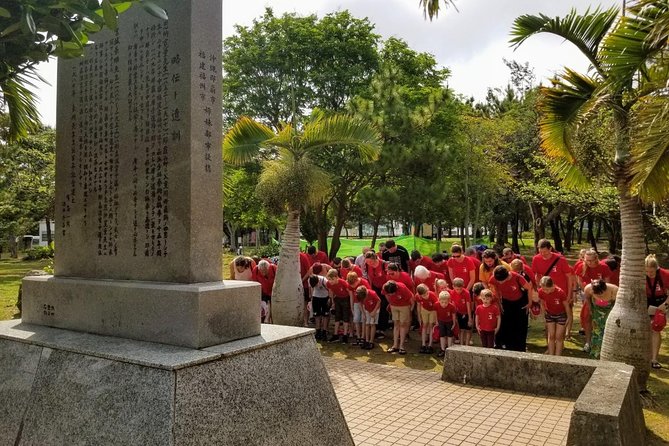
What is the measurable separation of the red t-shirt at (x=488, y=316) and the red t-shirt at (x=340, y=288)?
283 cm

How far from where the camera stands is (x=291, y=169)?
10.3m

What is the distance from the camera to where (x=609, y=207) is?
15211 millimetres

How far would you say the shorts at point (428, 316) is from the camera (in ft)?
31.2

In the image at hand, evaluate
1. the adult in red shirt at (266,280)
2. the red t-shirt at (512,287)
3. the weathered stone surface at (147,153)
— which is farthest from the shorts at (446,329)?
the weathered stone surface at (147,153)

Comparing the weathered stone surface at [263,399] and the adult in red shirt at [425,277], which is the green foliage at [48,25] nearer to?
the weathered stone surface at [263,399]

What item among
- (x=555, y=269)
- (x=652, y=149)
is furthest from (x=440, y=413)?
(x=555, y=269)

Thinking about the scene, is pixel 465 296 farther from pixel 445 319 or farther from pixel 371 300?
pixel 371 300

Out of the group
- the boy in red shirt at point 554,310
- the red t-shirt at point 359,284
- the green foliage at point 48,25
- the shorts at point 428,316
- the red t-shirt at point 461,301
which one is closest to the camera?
the green foliage at point 48,25

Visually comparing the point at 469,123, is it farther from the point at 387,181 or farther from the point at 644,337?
the point at 644,337

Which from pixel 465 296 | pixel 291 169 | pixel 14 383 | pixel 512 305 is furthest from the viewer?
pixel 291 169

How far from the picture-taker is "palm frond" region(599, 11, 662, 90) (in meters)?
5.73

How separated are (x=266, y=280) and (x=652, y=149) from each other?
7684 mm

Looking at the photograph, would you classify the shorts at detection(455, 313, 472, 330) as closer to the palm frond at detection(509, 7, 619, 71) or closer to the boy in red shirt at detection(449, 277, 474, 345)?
the boy in red shirt at detection(449, 277, 474, 345)

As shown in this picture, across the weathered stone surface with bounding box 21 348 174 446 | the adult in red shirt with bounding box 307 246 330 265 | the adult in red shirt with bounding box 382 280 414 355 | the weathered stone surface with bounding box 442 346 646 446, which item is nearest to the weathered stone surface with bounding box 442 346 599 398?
the weathered stone surface with bounding box 442 346 646 446
